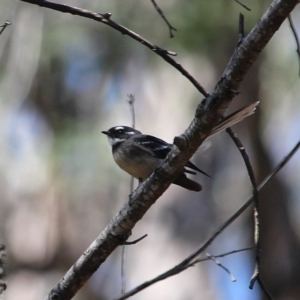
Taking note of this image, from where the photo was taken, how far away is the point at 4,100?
6020 mm

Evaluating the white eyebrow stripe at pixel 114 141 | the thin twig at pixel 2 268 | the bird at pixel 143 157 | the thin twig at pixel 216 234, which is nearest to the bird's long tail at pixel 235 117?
the thin twig at pixel 216 234

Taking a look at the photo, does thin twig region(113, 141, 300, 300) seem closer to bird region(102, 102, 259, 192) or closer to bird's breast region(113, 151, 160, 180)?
bird region(102, 102, 259, 192)

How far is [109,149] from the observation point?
662 centimetres

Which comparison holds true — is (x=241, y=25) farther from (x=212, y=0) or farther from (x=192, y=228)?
(x=192, y=228)

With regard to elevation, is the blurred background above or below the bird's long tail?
above

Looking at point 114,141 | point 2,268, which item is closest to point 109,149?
point 114,141

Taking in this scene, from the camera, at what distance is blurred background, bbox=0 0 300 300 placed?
21.6 feet

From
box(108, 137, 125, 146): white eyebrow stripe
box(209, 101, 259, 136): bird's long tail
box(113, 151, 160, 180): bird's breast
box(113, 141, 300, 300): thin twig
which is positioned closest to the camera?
box(113, 141, 300, 300): thin twig

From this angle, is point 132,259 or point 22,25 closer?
point 22,25

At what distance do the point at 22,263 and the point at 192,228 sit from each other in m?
2.09

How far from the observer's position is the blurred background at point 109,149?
259 inches

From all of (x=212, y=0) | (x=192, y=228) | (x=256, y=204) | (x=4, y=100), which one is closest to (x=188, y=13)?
(x=212, y=0)

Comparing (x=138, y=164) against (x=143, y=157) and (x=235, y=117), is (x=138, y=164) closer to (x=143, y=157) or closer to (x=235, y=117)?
(x=143, y=157)

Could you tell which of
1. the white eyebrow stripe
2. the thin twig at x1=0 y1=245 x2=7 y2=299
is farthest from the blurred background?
the thin twig at x1=0 y1=245 x2=7 y2=299
